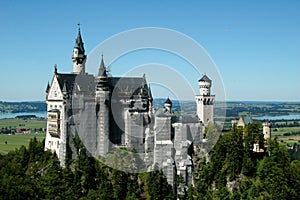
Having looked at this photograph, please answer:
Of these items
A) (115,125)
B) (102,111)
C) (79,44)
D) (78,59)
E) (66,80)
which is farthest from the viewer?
(79,44)

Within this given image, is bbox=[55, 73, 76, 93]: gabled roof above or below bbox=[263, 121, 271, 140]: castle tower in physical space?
above

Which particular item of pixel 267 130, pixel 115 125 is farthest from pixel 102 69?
Result: pixel 267 130

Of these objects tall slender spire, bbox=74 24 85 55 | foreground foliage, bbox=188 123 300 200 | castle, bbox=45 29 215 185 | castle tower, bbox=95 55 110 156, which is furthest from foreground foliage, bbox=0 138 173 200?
tall slender spire, bbox=74 24 85 55

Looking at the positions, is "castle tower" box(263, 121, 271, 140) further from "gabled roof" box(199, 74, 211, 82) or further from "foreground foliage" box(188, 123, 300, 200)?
"gabled roof" box(199, 74, 211, 82)

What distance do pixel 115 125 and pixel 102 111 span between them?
10.4 feet

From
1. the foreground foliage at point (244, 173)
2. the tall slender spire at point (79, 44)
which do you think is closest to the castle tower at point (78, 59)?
the tall slender spire at point (79, 44)

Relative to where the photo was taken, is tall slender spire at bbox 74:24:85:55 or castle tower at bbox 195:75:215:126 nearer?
castle tower at bbox 195:75:215:126

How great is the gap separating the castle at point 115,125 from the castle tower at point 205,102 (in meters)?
3.10

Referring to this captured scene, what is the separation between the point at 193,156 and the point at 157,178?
7.41 metres

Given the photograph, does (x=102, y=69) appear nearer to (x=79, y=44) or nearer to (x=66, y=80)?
(x=66, y=80)

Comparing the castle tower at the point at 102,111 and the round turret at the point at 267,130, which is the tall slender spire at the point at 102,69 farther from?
the round turret at the point at 267,130

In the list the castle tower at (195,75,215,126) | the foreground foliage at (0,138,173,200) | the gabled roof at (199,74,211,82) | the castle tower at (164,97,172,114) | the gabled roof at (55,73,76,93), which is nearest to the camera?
the foreground foliage at (0,138,173,200)

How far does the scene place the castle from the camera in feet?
183

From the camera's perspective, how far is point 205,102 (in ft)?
214
